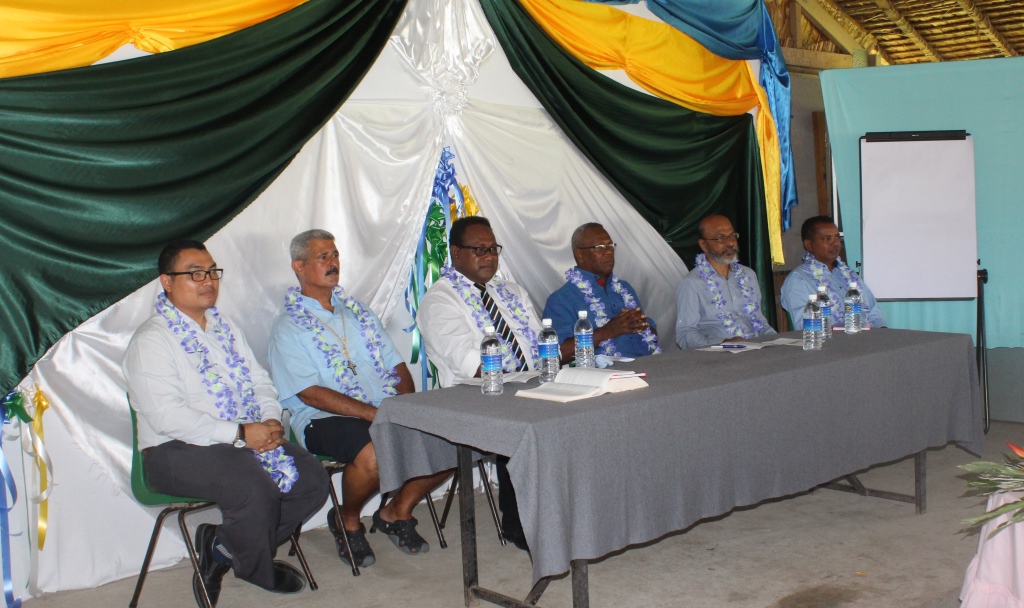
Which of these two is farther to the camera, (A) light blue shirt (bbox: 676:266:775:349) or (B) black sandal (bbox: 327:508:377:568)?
(A) light blue shirt (bbox: 676:266:775:349)

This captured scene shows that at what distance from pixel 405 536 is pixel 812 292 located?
2.66 metres

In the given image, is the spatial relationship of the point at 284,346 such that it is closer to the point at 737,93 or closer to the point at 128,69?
the point at 128,69

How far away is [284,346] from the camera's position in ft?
11.6

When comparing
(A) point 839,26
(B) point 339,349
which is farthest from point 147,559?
(A) point 839,26

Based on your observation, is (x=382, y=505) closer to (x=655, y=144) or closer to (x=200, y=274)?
(x=200, y=274)

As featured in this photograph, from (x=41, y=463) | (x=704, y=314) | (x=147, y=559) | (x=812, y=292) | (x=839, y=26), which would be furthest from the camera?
(x=839, y=26)

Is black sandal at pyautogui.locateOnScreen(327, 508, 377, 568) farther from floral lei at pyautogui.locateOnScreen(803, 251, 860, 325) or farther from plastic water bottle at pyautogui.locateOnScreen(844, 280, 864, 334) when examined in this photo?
floral lei at pyautogui.locateOnScreen(803, 251, 860, 325)

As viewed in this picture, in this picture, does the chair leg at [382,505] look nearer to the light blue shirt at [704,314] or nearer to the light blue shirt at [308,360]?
the light blue shirt at [308,360]

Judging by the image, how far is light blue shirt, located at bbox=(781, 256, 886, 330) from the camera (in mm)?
4977

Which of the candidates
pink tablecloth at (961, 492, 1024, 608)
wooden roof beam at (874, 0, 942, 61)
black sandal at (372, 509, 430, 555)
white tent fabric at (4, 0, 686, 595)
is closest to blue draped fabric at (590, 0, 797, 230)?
white tent fabric at (4, 0, 686, 595)

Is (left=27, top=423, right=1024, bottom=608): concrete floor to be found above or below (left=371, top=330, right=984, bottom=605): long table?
below

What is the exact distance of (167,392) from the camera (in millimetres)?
3092

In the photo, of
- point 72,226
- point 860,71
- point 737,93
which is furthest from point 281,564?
point 860,71

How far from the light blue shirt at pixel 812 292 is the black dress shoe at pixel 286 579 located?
9.72 ft
